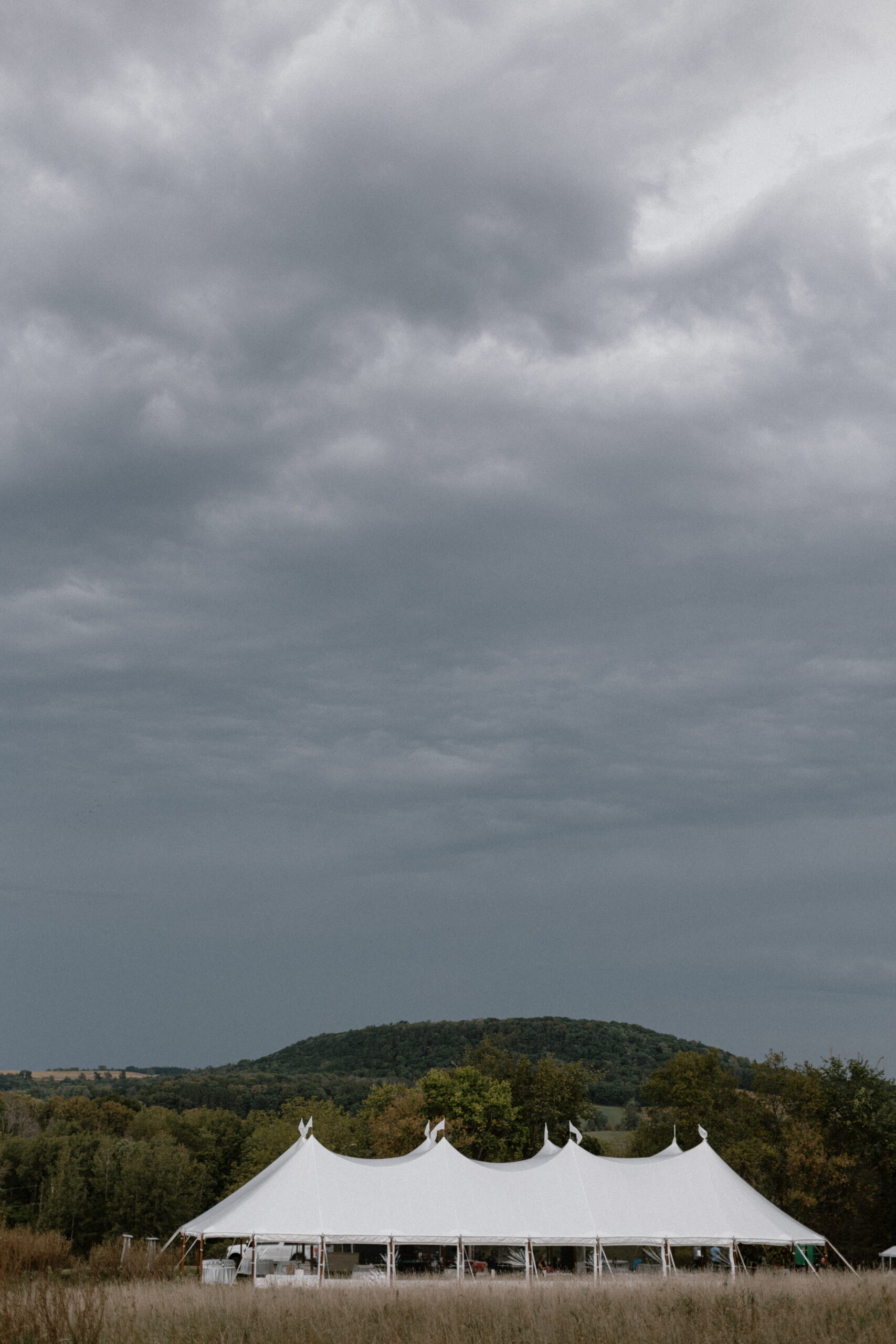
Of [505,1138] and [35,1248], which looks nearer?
[35,1248]

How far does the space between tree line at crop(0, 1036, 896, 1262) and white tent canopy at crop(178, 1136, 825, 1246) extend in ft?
39.9

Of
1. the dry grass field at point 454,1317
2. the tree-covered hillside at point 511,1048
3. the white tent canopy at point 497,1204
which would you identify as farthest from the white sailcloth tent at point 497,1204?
the tree-covered hillside at point 511,1048

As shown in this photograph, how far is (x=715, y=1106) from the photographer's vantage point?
5778cm

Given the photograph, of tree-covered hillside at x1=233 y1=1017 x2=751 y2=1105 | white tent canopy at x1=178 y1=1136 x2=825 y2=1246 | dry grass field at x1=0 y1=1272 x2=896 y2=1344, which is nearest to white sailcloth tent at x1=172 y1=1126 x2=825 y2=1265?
white tent canopy at x1=178 y1=1136 x2=825 y2=1246

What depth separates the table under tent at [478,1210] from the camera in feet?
98.7

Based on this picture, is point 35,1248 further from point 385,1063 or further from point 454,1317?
point 385,1063

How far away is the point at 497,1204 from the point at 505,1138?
26.8m

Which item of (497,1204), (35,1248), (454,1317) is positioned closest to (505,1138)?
(497,1204)

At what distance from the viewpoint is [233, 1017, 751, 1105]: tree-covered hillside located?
11631 centimetres

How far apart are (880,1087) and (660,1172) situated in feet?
51.6

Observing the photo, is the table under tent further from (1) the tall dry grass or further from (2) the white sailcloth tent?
(1) the tall dry grass

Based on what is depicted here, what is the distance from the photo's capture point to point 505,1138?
57.5 m

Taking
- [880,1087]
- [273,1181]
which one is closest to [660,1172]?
[273,1181]

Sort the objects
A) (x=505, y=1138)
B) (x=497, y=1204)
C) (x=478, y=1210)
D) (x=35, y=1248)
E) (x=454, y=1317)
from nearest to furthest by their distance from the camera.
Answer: (x=454, y=1317) < (x=35, y=1248) < (x=478, y=1210) < (x=497, y=1204) < (x=505, y=1138)
